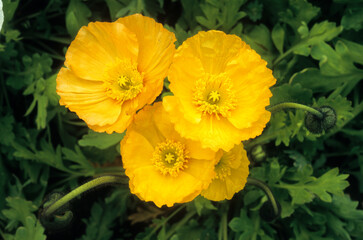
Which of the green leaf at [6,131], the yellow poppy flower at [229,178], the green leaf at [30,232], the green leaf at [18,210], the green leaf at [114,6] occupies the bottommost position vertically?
the green leaf at [18,210]

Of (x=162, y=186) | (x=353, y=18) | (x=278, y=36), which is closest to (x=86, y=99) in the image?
(x=162, y=186)

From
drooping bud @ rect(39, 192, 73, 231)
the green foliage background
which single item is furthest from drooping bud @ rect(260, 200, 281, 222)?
drooping bud @ rect(39, 192, 73, 231)

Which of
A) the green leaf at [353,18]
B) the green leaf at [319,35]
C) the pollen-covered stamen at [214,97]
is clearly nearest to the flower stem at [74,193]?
the pollen-covered stamen at [214,97]

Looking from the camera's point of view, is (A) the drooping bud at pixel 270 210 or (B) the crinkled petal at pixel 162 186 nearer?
(B) the crinkled petal at pixel 162 186

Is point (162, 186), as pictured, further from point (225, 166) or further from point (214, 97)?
point (214, 97)

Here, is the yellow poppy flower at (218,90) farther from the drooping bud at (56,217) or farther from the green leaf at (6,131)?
→ the green leaf at (6,131)

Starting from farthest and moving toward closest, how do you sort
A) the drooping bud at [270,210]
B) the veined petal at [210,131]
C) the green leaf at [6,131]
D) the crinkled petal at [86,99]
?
1. the green leaf at [6,131]
2. the drooping bud at [270,210]
3. the crinkled petal at [86,99]
4. the veined petal at [210,131]

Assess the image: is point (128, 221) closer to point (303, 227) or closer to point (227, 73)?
point (303, 227)

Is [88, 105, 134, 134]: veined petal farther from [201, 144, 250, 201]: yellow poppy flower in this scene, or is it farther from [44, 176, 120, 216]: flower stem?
[201, 144, 250, 201]: yellow poppy flower
